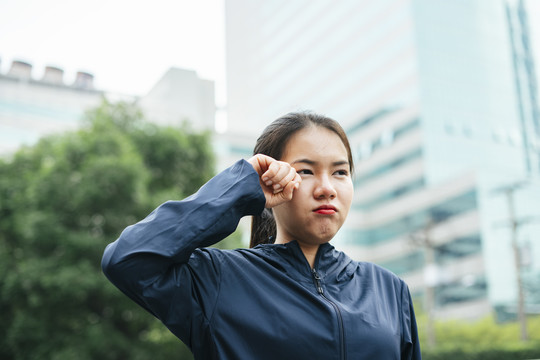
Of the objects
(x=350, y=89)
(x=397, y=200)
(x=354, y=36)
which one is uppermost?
(x=354, y=36)

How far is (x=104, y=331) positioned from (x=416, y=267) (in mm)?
33588

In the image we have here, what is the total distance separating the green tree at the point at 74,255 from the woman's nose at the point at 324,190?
917cm

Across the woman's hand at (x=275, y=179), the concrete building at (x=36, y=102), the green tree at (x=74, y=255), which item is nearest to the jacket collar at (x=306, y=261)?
the woman's hand at (x=275, y=179)

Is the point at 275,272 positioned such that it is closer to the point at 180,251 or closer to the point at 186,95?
the point at 180,251

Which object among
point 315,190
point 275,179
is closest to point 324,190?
point 315,190

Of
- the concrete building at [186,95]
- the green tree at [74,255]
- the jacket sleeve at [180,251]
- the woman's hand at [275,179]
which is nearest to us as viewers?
the jacket sleeve at [180,251]

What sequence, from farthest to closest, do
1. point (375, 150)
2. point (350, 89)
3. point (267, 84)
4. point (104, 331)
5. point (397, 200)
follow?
point (267, 84), point (350, 89), point (375, 150), point (397, 200), point (104, 331)

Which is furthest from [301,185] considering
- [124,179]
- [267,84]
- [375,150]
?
[267,84]

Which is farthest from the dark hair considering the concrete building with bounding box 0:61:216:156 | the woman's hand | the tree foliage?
the concrete building with bounding box 0:61:216:156

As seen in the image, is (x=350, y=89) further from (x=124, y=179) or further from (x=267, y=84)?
(x=124, y=179)

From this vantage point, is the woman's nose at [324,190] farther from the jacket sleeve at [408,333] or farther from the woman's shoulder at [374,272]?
the jacket sleeve at [408,333]

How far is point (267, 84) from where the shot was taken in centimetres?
6562

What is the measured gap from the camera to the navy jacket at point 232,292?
1.17 m

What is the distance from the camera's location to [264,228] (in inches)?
62.9
